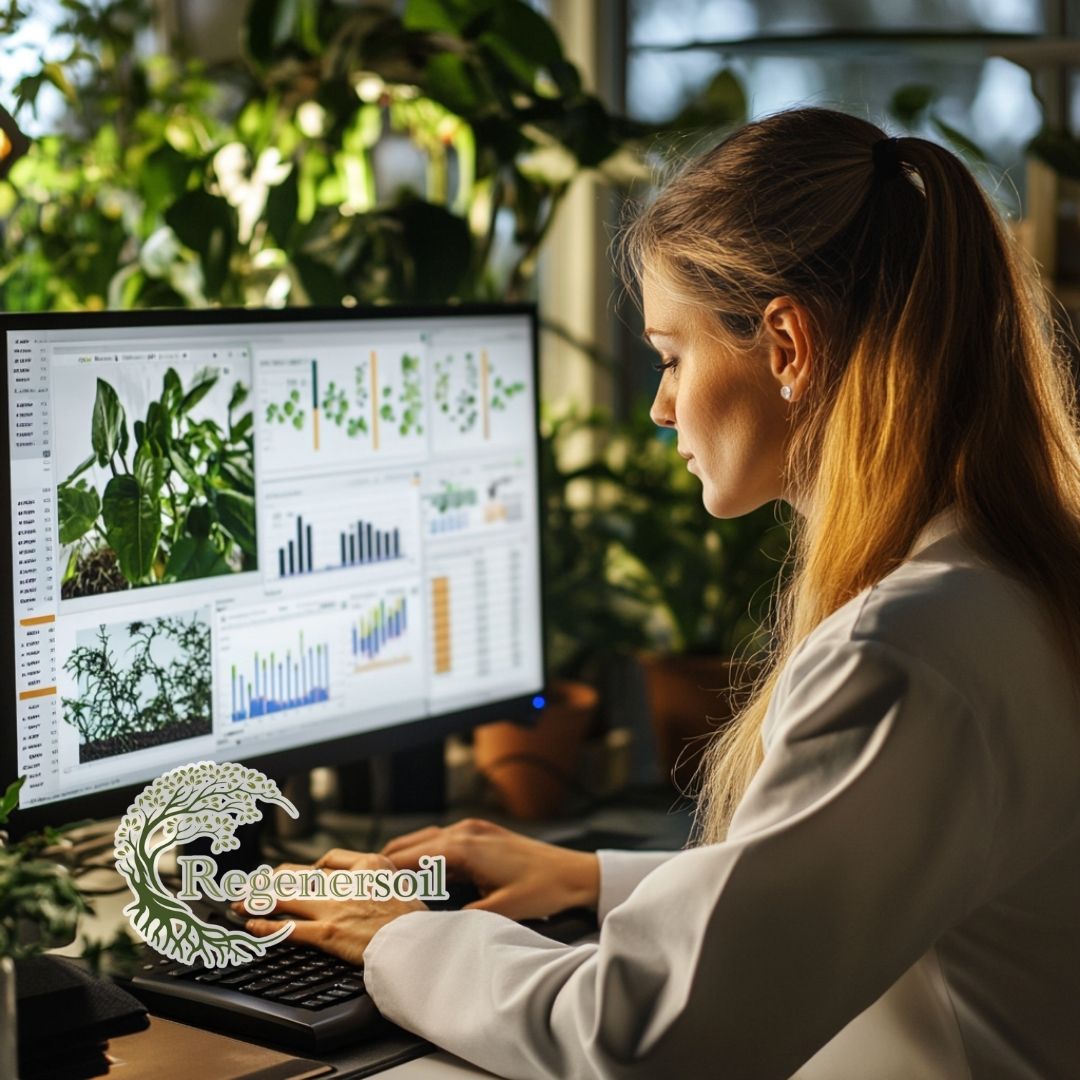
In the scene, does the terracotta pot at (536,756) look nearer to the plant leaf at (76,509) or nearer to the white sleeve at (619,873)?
the white sleeve at (619,873)

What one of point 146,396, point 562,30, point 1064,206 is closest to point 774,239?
point 146,396

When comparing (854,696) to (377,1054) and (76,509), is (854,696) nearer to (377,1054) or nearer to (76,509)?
(377,1054)

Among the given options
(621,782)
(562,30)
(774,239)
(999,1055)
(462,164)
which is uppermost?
(562,30)

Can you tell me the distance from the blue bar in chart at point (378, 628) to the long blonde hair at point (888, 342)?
416mm

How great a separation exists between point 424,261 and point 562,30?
3.12ft

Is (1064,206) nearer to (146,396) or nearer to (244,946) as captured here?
(146,396)

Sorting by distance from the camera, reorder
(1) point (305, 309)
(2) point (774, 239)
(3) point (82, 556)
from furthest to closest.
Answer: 1. (1) point (305, 309)
2. (3) point (82, 556)
3. (2) point (774, 239)

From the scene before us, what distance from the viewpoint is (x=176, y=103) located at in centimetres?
167

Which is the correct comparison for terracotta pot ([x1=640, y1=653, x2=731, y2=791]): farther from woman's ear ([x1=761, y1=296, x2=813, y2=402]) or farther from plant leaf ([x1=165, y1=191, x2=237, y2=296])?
woman's ear ([x1=761, y1=296, x2=813, y2=402])

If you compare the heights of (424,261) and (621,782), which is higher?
(424,261)

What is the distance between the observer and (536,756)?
158 cm

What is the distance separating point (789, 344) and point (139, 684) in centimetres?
53

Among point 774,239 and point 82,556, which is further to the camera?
point 82,556

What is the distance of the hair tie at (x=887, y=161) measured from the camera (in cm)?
93
